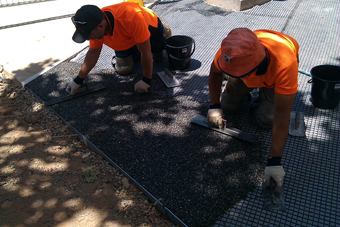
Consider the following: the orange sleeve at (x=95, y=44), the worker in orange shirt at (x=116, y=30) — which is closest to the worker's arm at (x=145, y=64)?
the worker in orange shirt at (x=116, y=30)

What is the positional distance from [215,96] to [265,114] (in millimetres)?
511

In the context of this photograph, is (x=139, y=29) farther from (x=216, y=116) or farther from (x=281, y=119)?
(x=281, y=119)

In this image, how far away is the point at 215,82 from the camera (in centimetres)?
253

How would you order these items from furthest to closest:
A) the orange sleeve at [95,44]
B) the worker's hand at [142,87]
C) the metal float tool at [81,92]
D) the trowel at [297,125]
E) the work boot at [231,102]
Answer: the metal float tool at [81,92] → the worker's hand at [142,87] → the orange sleeve at [95,44] → the work boot at [231,102] → the trowel at [297,125]

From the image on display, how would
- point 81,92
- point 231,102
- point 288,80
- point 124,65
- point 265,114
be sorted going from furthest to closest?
1. point 124,65
2. point 81,92
3. point 231,102
4. point 265,114
5. point 288,80

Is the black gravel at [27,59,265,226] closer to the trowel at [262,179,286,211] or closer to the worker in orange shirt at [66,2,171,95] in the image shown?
the trowel at [262,179,286,211]

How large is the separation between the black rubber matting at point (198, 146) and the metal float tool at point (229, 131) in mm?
59

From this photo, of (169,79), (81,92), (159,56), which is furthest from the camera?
(159,56)

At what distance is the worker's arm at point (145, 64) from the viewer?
9.62 feet

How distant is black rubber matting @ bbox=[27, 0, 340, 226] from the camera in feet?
6.65

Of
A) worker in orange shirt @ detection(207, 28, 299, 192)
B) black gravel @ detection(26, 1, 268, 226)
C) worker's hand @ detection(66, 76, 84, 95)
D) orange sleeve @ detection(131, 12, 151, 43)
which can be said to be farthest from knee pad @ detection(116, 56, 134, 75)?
worker in orange shirt @ detection(207, 28, 299, 192)

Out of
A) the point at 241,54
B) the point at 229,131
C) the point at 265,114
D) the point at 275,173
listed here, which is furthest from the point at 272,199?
the point at 241,54

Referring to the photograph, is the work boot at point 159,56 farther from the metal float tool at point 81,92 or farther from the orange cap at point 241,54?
the orange cap at point 241,54

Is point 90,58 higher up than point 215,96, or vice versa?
point 90,58
